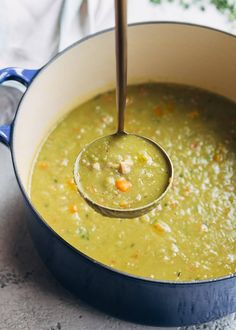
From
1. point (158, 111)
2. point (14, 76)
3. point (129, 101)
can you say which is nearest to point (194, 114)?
point (158, 111)

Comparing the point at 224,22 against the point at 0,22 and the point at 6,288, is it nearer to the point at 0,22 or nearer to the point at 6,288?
the point at 0,22

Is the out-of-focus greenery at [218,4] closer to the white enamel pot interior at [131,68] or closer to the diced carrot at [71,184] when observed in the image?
the white enamel pot interior at [131,68]

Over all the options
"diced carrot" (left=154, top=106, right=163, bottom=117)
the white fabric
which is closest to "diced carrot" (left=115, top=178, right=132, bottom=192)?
"diced carrot" (left=154, top=106, right=163, bottom=117)

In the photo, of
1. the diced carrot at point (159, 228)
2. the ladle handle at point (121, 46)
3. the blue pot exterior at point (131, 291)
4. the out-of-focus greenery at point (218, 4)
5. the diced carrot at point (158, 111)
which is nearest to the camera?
the ladle handle at point (121, 46)

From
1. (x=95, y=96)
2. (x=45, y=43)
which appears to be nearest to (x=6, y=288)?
(x=95, y=96)

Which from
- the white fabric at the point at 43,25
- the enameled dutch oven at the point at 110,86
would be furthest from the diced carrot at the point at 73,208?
the white fabric at the point at 43,25

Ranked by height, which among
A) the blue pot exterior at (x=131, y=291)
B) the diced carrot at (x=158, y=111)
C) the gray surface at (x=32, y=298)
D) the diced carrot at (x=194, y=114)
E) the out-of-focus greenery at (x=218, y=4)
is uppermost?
the out-of-focus greenery at (x=218, y=4)
